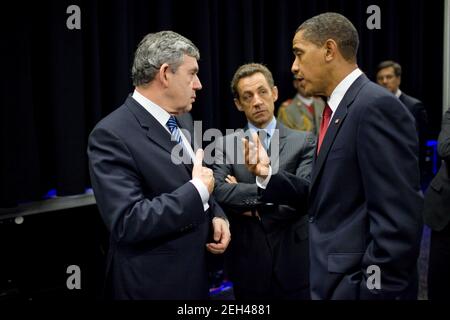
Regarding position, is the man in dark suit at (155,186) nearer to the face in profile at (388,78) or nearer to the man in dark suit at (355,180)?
the man in dark suit at (355,180)

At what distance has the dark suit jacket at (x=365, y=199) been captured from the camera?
4.64ft

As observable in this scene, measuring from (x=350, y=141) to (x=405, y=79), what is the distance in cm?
459

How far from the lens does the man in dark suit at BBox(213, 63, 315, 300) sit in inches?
85.7

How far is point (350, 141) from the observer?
151cm

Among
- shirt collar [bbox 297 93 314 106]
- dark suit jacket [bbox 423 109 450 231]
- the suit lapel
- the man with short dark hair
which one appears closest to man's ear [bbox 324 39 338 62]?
the suit lapel

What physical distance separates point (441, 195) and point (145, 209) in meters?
1.74

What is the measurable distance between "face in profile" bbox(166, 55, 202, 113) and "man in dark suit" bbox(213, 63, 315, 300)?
588 mm

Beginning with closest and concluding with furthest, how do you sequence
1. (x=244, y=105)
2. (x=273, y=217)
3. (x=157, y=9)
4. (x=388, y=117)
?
(x=388, y=117) < (x=273, y=217) < (x=244, y=105) < (x=157, y=9)

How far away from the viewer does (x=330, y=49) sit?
163 centimetres

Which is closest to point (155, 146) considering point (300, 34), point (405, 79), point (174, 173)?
point (174, 173)

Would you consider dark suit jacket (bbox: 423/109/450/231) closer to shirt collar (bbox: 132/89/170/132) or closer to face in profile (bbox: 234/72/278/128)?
face in profile (bbox: 234/72/278/128)

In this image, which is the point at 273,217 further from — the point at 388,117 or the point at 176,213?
the point at 388,117

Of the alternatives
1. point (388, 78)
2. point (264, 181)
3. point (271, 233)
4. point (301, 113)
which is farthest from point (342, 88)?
point (388, 78)

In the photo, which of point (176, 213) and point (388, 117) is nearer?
point (388, 117)
